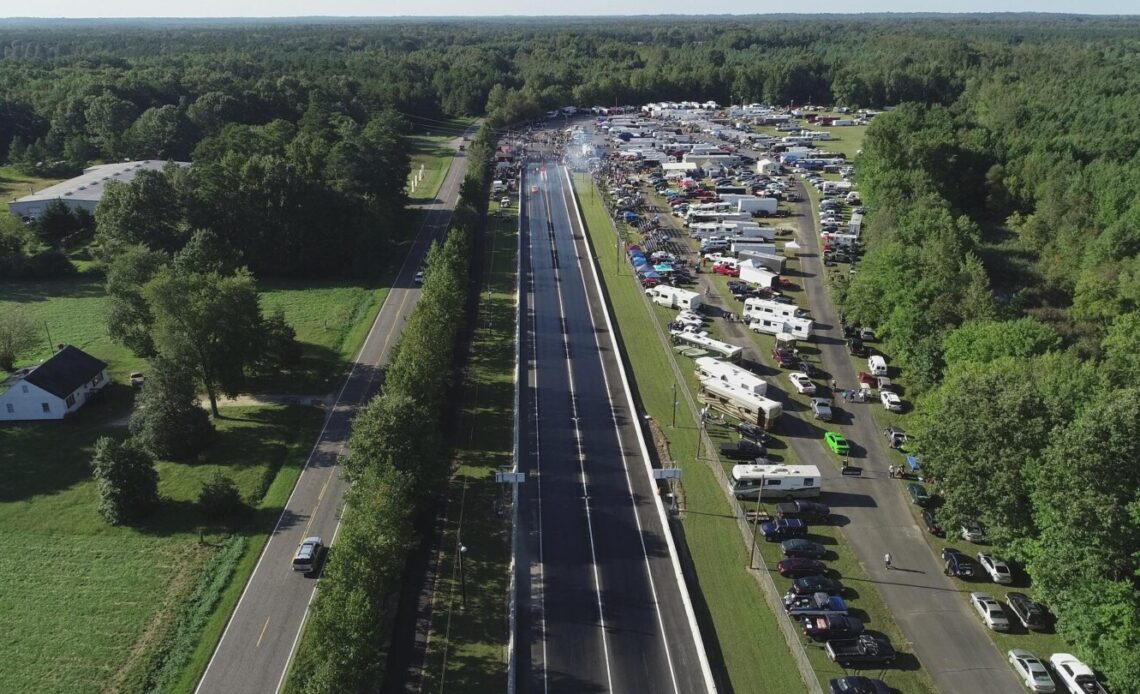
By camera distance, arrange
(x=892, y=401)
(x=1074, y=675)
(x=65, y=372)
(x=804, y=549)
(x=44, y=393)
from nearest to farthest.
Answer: (x=1074, y=675) < (x=804, y=549) < (x=44, y=393) < (x=65, y=372) < (x=892, y=401)

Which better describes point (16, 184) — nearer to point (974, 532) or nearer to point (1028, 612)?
point (974, 532)

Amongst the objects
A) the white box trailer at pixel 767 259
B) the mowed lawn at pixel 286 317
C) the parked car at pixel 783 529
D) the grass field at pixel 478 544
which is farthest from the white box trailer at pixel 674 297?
the parked car at pixel 783 529

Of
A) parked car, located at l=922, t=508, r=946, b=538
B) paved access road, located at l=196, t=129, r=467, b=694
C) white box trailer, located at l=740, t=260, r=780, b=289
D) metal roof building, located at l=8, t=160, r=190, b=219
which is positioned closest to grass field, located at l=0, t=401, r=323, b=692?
paved access road, located at l=196, t=129, r=467, b=694

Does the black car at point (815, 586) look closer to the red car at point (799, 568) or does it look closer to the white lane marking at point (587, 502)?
the red car at point (799, 568)

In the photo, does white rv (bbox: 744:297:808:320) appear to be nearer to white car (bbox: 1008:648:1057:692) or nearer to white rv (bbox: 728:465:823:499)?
white rv (bbox: 728:465:823:499)

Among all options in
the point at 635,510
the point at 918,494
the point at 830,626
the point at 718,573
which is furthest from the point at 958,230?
the point at 830,626

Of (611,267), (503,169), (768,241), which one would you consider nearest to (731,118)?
(503,169)
